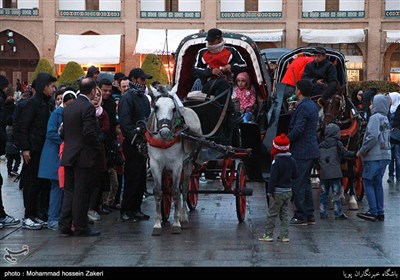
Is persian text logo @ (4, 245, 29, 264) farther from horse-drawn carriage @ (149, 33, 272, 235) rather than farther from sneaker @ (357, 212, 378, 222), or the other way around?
sneaker @ (357, 212, 378, 222)

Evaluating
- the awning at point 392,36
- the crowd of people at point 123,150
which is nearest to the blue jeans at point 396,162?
the crowd of people at point 123,150

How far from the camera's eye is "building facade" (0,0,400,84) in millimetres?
47188

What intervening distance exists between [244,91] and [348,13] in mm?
34634

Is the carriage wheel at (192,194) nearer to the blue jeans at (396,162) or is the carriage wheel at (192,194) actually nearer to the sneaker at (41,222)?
the sneaker at (41,222)

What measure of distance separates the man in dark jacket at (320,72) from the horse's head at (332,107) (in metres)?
0.26

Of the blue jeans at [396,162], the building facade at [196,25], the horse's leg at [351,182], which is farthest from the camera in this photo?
the building facade at [196,25]

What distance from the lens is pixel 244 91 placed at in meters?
14.5

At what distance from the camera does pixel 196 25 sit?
48031 mm

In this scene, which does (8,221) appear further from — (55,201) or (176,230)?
(176,230)

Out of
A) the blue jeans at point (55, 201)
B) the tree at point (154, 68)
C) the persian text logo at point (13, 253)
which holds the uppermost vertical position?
the tree at point (154, 68)

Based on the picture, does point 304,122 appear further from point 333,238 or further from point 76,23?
point 76,23

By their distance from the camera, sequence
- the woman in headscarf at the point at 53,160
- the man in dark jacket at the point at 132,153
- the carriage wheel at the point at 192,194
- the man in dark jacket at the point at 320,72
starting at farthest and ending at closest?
the man in dark jacket at the point at 320,72 → the carriage wheel at the point at 192,194 → the man in dark jacket at the point at 132,153 → the woman in headscarf at the point at 53,160

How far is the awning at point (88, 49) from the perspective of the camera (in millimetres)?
45594
